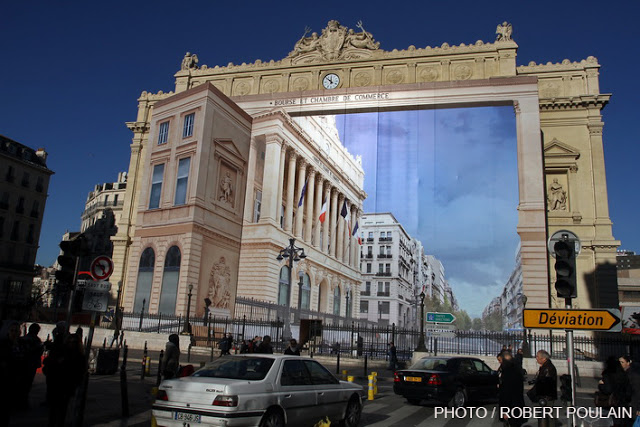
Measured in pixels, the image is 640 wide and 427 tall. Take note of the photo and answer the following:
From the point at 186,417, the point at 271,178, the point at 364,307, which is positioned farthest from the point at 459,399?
the point at 364,307

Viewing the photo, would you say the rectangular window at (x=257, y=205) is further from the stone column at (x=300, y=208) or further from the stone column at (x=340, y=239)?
the stone column at (x=340, y=239)

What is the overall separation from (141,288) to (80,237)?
82.9ft

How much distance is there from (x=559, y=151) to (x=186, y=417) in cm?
3446

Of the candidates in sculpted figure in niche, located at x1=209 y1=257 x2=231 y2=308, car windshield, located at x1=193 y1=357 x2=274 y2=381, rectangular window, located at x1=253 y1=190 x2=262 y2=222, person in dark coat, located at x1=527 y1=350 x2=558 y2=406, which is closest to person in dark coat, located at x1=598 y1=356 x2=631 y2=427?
person in dark coat, located at x1=527 y1=350 x2=558 y2=406

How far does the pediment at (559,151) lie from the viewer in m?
34.9

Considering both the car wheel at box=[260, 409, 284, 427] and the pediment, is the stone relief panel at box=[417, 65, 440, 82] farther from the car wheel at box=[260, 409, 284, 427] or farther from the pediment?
the car wheel at box=[260, 409, 284, 427]

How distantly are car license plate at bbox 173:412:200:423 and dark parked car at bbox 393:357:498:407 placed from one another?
688 cm

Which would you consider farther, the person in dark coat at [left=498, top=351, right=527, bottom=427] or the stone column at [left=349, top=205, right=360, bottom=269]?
the stone column at [left=349, top=205, right=360, bottom=269]

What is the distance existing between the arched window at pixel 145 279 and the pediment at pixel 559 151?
91.2ft

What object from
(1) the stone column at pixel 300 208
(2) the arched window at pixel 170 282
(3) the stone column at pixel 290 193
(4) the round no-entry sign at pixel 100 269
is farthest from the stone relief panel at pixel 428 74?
(4) the round no-entry sign at pixel 100 269

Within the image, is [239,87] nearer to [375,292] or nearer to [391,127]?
[391,127]

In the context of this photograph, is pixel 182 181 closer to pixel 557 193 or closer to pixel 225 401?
pixel 557 193

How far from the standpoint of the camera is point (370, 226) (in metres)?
70.0

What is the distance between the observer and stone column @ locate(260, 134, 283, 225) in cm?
3691
